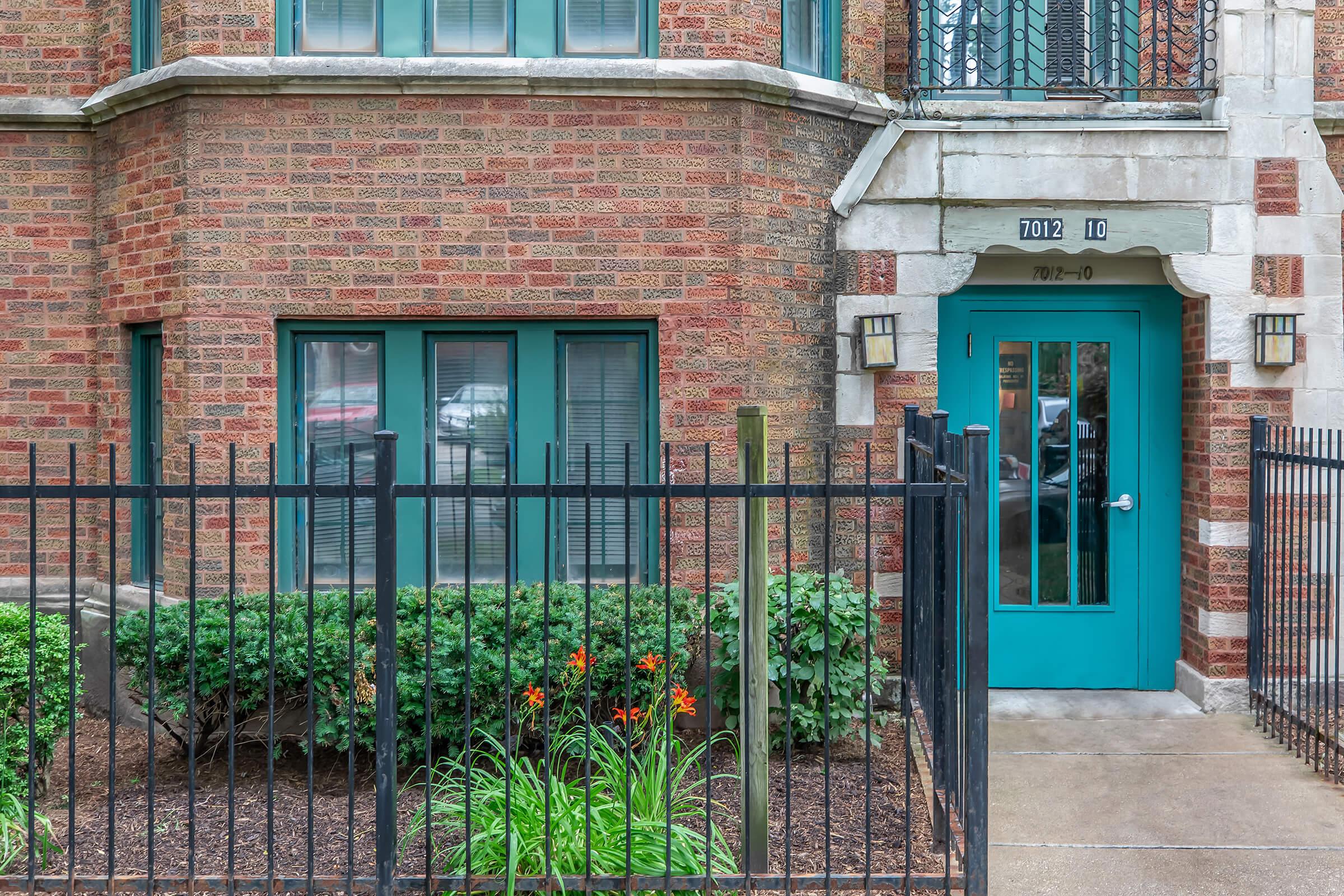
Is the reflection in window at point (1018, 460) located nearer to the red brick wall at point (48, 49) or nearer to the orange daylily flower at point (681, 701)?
the orange daylily flower at point (681, 701)

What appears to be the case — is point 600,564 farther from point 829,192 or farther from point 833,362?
point 829,192

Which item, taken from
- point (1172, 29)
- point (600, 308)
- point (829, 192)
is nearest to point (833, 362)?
point (829, 192)

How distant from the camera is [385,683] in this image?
13.3 feet

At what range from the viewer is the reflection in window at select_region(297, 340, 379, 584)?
6688 millimetres

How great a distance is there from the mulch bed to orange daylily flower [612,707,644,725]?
0.51 m

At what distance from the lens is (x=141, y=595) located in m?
6.97

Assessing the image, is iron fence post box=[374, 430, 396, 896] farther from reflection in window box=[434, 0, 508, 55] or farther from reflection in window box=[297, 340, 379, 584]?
reflection in window box=[434, 0, 508, 55]

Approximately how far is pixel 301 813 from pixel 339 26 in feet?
13.6

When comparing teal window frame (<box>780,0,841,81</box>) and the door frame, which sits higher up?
teal window frame (<box>780,0,841,81</box>)

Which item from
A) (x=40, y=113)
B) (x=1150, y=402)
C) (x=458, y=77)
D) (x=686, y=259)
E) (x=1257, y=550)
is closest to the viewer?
(x=458, y=77)

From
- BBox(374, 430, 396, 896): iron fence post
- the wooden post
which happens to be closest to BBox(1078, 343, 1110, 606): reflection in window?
the wooden post

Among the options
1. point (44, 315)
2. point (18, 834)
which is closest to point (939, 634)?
point (18, 834)

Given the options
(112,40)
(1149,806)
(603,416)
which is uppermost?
(112,40)

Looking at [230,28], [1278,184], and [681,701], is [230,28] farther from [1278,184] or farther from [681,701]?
[1278,184]
